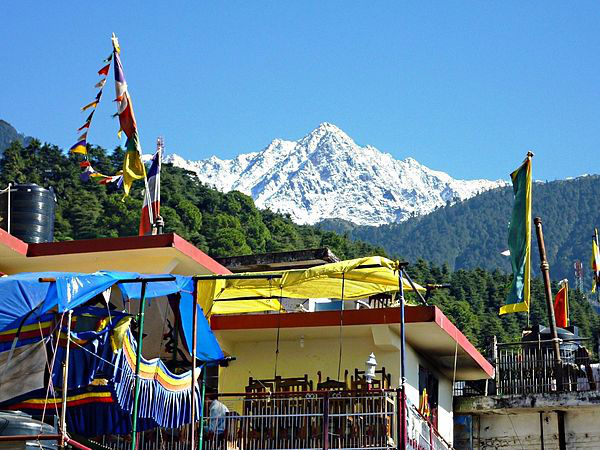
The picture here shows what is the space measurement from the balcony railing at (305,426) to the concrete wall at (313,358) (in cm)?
271

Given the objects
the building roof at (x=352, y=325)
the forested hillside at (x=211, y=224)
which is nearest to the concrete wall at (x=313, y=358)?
the building roof at (x=352, y=325)

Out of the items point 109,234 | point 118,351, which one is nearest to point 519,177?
point 118,351

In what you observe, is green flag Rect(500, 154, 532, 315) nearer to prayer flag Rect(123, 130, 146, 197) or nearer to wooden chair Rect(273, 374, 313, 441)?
wooden chair Rect(273, 374, 313, 441)

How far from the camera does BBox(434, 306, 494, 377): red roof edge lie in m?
24.0

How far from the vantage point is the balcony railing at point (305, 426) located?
20578 millimetres

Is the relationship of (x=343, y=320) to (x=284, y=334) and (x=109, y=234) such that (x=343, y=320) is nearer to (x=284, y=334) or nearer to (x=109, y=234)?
(x=284, y=334)

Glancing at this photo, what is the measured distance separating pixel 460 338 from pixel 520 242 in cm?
384

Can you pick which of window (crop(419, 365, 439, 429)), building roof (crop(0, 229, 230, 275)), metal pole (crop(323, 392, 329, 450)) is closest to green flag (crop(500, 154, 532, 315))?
window (crop(419, 365, 439, 429))

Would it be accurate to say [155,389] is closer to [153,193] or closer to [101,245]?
[101,245]

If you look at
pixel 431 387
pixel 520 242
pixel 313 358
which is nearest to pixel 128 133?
pixel 313 358

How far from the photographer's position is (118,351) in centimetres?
1823

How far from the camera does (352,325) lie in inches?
953

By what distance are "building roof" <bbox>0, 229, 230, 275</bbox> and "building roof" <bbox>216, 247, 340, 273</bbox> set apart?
6.64m

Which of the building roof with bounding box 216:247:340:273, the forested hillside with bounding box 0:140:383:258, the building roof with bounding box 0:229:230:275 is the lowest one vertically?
the building roof with bounding box 0:229:230:275
